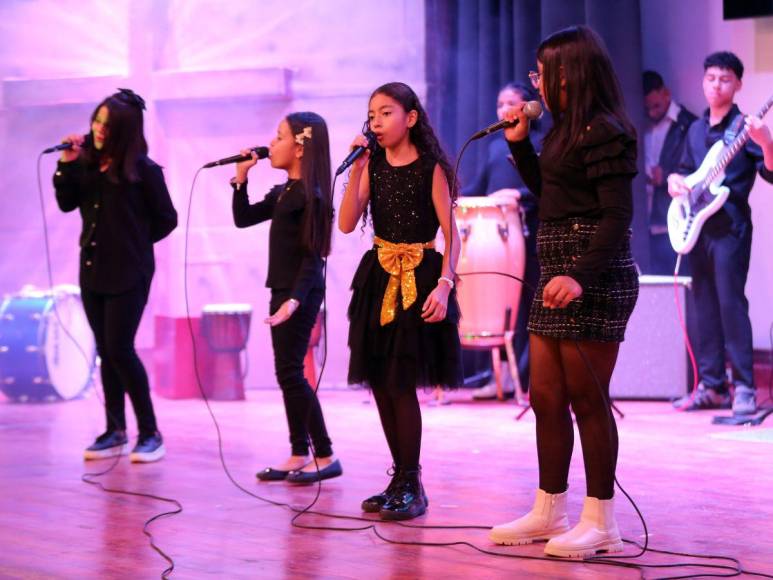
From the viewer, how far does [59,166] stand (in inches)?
→ 155

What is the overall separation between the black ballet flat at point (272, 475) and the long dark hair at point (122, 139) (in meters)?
1.11

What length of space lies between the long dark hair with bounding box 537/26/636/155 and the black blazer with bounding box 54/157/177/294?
6.06ft

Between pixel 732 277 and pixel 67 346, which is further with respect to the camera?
pixel 67 346

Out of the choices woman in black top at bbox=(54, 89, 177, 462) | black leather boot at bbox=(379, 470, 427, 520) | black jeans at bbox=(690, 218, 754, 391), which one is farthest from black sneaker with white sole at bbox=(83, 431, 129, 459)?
black jeans at bbox=(690, 218, 754, 391)

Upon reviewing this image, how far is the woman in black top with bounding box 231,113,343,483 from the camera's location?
345cm

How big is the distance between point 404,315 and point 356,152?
1.45 ft

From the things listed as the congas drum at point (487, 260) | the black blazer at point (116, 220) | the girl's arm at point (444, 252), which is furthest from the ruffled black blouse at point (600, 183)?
the congas drum at point (487, 260)

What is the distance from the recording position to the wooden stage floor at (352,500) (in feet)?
8.12

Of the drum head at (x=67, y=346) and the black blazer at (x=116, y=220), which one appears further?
the drum head at (x=67, y=346)

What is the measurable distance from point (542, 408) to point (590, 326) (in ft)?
0.79

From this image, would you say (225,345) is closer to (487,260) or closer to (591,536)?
(487,260)

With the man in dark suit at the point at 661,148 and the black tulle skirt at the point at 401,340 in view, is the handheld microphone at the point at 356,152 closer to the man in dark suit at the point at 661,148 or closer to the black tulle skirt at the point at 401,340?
the black tulle skirt at the point at 401,340

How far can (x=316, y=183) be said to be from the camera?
138 inches

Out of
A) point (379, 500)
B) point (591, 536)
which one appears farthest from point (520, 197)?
point (591, 536)
